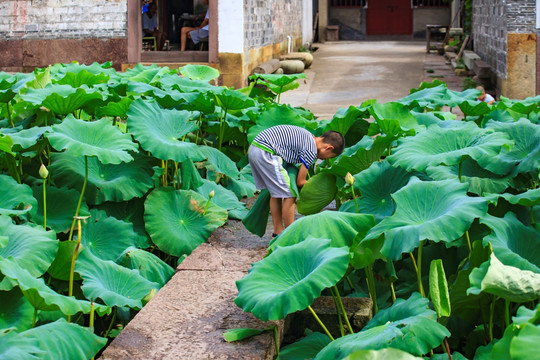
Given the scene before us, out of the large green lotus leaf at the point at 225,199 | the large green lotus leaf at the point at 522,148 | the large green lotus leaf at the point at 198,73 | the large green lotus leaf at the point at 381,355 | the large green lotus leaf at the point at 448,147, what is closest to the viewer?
the large green lotus leaf at the point at 381,355

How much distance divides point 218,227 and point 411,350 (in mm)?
2030

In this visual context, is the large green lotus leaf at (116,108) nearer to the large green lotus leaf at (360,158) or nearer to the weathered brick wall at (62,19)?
the large green lotus leaf at (360,158)

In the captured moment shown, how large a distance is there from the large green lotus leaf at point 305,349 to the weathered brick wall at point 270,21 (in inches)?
330

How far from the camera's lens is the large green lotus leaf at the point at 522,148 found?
3.17 m

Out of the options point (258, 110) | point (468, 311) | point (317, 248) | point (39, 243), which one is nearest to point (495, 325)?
point (468, 311)

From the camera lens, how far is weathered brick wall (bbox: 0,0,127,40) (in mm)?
10695

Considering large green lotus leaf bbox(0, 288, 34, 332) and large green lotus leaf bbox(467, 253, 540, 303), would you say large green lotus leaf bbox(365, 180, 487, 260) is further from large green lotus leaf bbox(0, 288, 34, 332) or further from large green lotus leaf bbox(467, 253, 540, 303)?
large green lotus leaf bbox(0, 288, 34, 332)

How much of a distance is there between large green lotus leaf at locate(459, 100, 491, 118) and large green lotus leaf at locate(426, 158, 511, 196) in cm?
101

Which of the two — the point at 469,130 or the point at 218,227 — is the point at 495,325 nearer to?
the point at 469,130

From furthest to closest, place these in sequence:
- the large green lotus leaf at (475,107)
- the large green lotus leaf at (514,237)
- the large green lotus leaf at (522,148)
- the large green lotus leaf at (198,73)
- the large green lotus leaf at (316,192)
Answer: the large green lotus leaf at (198,73) < the large green lotus leaf at (475,107) < the large green lotus leaf at (316,192) < the large green lotus leaf at (522,148) < the large green lotus leaf at (514,237)

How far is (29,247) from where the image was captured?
2.88 metres

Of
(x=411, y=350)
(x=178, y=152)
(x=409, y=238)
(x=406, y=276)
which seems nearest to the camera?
(x=411, y=350)

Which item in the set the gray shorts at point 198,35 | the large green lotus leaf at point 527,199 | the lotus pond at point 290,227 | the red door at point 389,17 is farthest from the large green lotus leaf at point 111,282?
the red door at point 389,17

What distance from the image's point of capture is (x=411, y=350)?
6.68 feet
